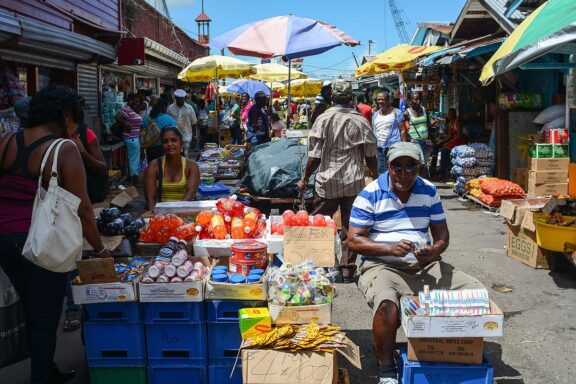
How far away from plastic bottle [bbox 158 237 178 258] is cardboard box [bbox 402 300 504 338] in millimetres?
1700

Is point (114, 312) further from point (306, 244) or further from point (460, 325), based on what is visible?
point (460, 325)

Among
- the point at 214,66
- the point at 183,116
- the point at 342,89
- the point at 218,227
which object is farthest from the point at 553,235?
the point at 183,116

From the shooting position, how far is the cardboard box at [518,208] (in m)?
6.95

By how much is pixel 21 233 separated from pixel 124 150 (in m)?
10.6

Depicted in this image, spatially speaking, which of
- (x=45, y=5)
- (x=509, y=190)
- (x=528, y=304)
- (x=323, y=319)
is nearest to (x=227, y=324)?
(x=323, y=319)

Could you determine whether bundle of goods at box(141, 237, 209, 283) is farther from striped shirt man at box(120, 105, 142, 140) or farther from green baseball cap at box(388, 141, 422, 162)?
striped shirt man at box(120, 105, 142, 140)

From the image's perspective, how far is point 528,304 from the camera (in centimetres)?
571

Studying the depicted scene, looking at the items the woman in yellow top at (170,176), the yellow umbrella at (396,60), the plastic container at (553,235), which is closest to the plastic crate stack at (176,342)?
the woman in yellow top at (170,176)

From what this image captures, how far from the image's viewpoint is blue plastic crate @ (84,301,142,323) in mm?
3781

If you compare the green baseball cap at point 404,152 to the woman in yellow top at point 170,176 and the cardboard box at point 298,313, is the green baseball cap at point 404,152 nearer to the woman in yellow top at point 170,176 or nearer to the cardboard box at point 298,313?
the cardboard box at point 298,313

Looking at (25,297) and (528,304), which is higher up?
(25,297)

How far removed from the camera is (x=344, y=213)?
6191 millimetres

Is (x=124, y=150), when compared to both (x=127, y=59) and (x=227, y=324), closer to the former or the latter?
(x=127, y=59)

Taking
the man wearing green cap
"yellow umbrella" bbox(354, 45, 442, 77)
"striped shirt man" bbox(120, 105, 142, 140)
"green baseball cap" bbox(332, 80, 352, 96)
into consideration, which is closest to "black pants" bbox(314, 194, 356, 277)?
the man wearing green cap
